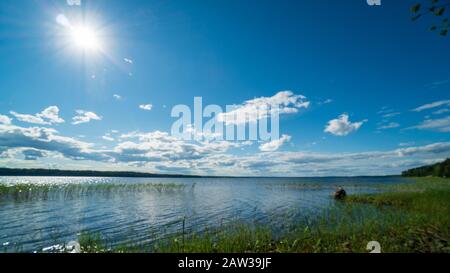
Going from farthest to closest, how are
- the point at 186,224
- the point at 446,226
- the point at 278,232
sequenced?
the point at 186,224, the point at 278,232, the point at 446,226

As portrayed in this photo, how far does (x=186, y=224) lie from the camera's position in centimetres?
1350

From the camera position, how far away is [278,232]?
10.9 metres

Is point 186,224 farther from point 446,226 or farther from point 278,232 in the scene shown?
point 446,226

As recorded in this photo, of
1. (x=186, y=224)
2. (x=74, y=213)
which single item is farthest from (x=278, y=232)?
(x=74, y=213)

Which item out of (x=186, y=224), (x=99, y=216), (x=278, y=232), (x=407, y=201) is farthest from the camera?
(x=407, y=201)

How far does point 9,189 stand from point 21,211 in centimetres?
1199
